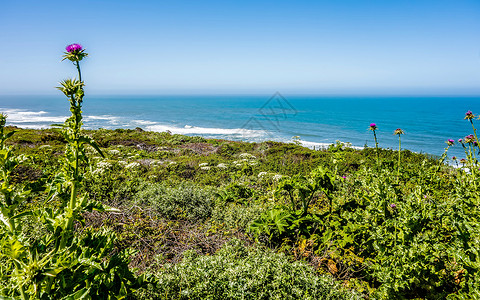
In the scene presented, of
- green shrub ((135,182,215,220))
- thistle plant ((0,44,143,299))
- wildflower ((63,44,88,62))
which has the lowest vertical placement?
green shrub ((135,182,215,220))

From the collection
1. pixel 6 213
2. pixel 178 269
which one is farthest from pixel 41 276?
pixel 178 269

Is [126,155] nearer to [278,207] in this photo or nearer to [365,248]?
[278,207]

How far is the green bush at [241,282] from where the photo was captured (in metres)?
2.73

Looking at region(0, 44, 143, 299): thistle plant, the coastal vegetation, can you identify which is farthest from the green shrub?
region(0, 44, 143, 299): thistle plant

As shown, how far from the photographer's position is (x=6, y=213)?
1601mm

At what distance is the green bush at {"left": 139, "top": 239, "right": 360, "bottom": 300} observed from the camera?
2.73m

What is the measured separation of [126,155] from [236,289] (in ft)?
48.5

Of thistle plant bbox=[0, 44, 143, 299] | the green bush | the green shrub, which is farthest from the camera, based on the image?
the green shrub

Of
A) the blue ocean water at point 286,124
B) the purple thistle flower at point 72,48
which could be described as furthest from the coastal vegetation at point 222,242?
the blue ocean water at point 286,124

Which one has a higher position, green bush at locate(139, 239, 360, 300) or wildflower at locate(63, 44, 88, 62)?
wildflower at locate(63, 44, 88, 62)

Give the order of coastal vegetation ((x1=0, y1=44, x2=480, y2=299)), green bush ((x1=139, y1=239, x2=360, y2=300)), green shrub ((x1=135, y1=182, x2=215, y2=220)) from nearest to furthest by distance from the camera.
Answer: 1. coastal vegetation ((x1=0, y1=44, x2=480, y2=299))
2. green bush ((x1=139, y1=239, x2=360, y2=300))
3. green shrub ((x1=135, y1=182, x2=215, y2=220))

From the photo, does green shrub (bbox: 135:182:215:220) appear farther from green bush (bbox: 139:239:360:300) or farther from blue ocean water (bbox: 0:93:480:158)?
blue ocean water (bbox: 0:93:480:158)

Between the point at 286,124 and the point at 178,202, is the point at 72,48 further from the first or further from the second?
the point at 286,124

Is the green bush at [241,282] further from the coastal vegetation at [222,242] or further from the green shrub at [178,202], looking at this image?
the green shrub at [178,202]
